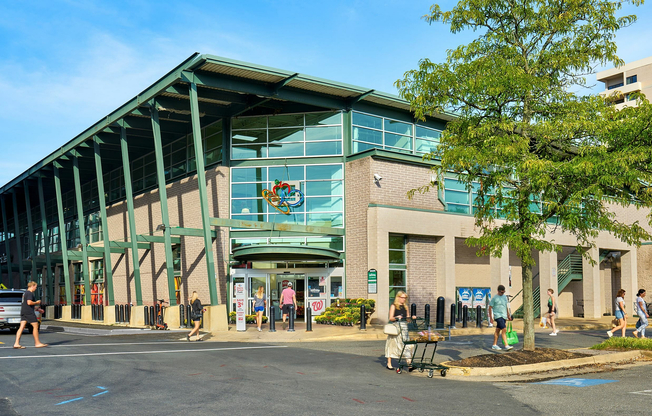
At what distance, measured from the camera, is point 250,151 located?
28172mm

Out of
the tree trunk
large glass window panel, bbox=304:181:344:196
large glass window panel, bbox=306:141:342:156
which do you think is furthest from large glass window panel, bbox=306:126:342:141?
the tree trunk

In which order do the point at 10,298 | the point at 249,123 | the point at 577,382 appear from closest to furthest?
the point at 577,382 < the point at 10,298 < the point at 249,123

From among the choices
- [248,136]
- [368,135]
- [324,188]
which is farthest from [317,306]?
[248,136]

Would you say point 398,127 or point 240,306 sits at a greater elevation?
point 398,127

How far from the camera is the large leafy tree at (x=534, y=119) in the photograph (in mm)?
12992

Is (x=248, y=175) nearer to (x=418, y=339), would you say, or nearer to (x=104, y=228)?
(x=104, y=228)

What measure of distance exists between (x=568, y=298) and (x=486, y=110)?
76.2ft

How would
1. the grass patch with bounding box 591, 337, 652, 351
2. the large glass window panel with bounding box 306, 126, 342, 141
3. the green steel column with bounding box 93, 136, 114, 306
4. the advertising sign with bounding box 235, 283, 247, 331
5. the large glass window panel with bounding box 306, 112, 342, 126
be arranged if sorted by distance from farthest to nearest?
the green steel column with bounding box 93, 136, 114, 306 < the large glass window panel with bounding box 306, 112, 342, 126 < the large glass window panel with bounding box 306, 126, 342, 141 < the advertising sign with bounding box 235, 283, 247, 331 < the grass patch with bounding box 591, 337, 652, 351

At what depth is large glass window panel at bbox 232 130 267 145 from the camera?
92.7ft

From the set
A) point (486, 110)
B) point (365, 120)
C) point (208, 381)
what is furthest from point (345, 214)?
point (208, 381)

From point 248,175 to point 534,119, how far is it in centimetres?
1586

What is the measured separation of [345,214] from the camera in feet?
89.2

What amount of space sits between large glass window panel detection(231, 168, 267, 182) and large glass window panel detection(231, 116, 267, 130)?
2015mm

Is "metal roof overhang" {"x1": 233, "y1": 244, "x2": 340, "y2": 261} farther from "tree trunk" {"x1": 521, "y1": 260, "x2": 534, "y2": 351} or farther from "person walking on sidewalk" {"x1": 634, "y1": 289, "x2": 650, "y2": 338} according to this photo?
"tree trunk" {"x1": 521, "y1": 260, "x2": 534, "y2": 351}
